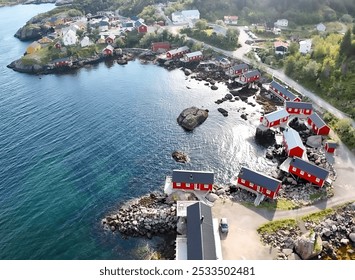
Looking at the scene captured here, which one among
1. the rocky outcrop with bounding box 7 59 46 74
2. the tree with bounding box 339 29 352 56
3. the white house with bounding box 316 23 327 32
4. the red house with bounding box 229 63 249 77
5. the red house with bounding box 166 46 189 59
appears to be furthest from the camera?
the white house with bounding box 316 23 327 32

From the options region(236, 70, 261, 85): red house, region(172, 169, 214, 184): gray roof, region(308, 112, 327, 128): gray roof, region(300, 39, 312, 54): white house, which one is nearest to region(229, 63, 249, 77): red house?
region(236, 70, 261, 85): red house

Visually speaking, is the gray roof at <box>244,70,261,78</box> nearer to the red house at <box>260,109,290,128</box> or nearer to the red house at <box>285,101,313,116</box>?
the red house at <box>285,101,313,116</box>

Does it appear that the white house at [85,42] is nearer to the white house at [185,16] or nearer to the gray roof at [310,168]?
the white house at [185,16]

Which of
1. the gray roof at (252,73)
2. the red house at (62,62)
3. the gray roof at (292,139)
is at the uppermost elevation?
the gray roof at (292,139)

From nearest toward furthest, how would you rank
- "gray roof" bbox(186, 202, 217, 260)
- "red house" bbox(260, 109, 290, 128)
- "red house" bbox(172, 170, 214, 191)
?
"gray roof" bbox(186, 202, 217, 260) → "red house" bbox(172, 170, 214, 191) → "red house" bbox(260, 109, 290, 128)

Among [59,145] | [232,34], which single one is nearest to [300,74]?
[232,34]

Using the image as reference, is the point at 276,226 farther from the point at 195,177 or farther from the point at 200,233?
the point at 195,177

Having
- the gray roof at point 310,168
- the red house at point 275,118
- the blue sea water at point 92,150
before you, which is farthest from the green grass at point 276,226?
the red house at point 275,118
